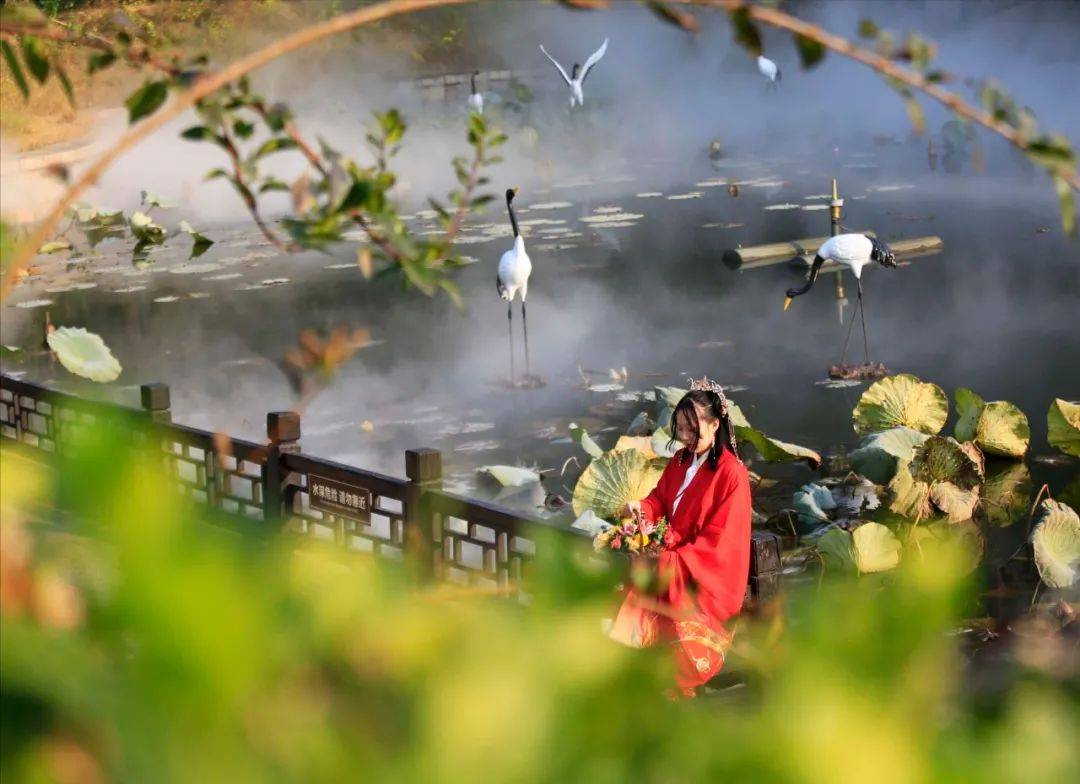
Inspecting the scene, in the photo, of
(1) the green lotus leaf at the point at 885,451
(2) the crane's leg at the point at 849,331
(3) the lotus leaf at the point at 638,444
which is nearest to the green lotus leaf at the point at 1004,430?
(1) the green lotus leaf at the point at 885,451

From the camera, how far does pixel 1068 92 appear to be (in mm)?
27359

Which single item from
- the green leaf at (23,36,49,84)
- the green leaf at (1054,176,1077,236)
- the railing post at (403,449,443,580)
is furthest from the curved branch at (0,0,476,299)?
the railing post at (403,449,443,580)

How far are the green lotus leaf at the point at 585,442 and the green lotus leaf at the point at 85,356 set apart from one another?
3014 mm

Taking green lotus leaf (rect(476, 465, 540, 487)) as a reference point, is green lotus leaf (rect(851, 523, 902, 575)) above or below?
above

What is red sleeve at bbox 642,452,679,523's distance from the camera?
4578mm

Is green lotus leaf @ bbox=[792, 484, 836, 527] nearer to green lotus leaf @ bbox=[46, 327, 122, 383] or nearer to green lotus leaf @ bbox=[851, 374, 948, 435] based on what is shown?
green lotus leaf @ bbox=[851, 374, 948, 435]

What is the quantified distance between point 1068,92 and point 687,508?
2513 cm

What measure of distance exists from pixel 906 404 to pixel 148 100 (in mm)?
6758

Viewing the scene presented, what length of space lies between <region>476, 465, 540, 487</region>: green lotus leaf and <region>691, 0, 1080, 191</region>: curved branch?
7.05 meters

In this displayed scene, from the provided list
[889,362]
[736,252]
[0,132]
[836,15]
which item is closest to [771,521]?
[889,362]

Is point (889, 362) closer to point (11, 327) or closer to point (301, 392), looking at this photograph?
point (11, 327)

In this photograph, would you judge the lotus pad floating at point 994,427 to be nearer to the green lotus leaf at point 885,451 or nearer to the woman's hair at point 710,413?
the green lotus leaf at point 885,451

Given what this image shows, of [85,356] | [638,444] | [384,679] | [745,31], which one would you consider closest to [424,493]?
[638,444]

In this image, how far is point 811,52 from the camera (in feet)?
4.94
